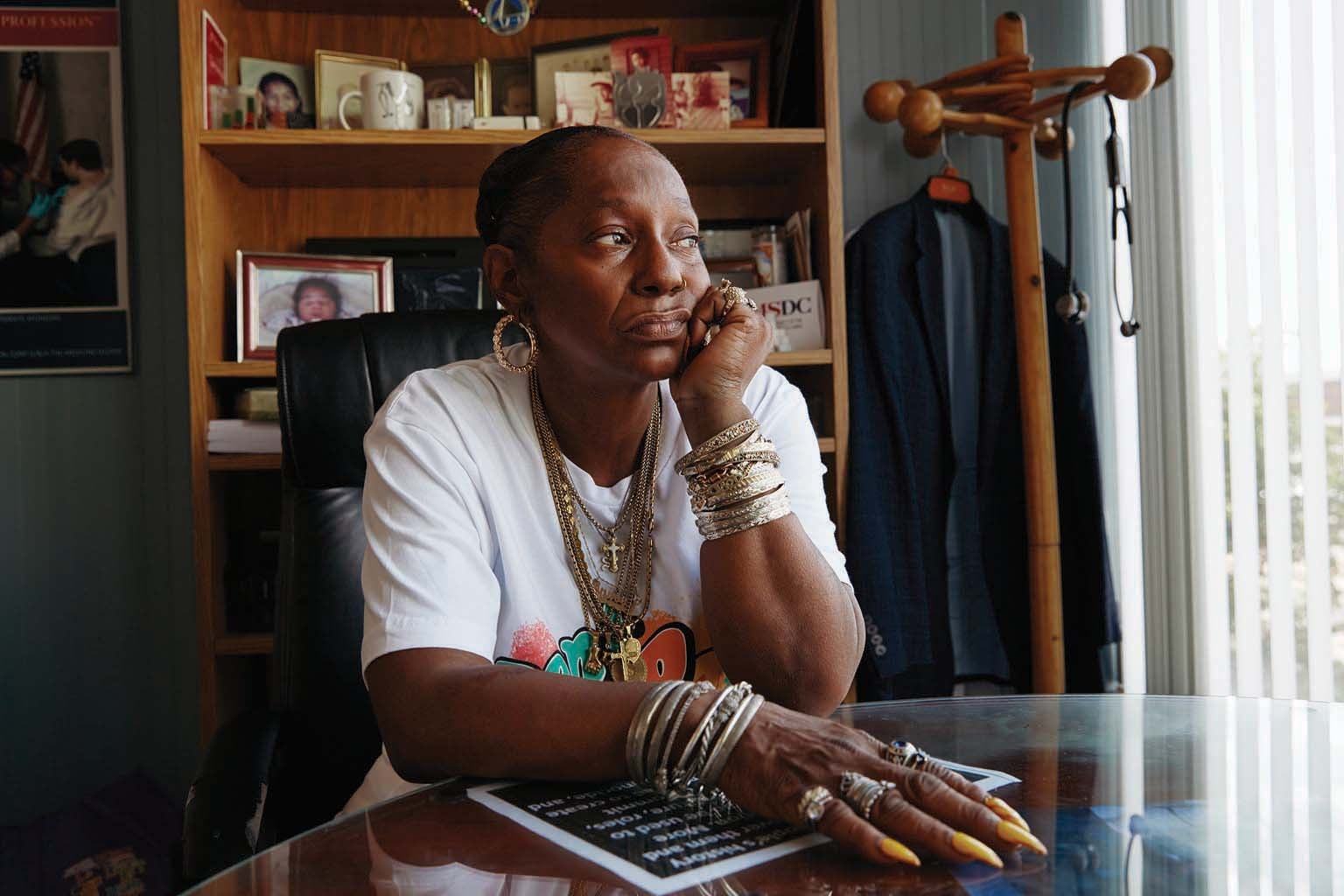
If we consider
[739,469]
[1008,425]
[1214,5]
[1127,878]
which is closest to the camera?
[1127,878]

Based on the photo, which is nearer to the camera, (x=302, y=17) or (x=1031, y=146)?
(x=1031, y=146)

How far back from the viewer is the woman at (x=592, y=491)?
3.60 ft

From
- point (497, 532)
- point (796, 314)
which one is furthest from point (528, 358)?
point (796, 314)

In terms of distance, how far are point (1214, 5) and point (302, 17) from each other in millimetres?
1917

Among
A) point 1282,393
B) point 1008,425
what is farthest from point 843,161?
point 1282,393

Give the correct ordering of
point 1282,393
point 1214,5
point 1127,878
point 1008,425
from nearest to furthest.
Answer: point 1127,878
point 1282,393
point 1214,5
point 1008,425

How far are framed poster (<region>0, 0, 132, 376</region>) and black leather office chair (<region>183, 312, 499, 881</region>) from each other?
126cm

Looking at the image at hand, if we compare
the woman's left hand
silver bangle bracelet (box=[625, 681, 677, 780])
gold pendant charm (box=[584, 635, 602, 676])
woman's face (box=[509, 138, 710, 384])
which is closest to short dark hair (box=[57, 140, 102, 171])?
woman's face (box=[509, 138, 710, 384])

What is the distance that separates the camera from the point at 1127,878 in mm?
711

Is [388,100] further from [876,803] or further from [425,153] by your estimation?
[876,803]

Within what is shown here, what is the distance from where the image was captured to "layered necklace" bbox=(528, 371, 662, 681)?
1.23m

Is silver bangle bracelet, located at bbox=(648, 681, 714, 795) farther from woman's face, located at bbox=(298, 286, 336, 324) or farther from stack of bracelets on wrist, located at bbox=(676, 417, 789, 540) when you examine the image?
woman's face, located at bbox=(298, 286, 336, 324)

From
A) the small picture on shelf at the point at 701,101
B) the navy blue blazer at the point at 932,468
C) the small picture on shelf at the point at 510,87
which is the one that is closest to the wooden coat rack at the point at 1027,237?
the navy blue blazer at the point at 932,468

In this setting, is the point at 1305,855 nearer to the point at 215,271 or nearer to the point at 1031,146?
the point at 1031,146
